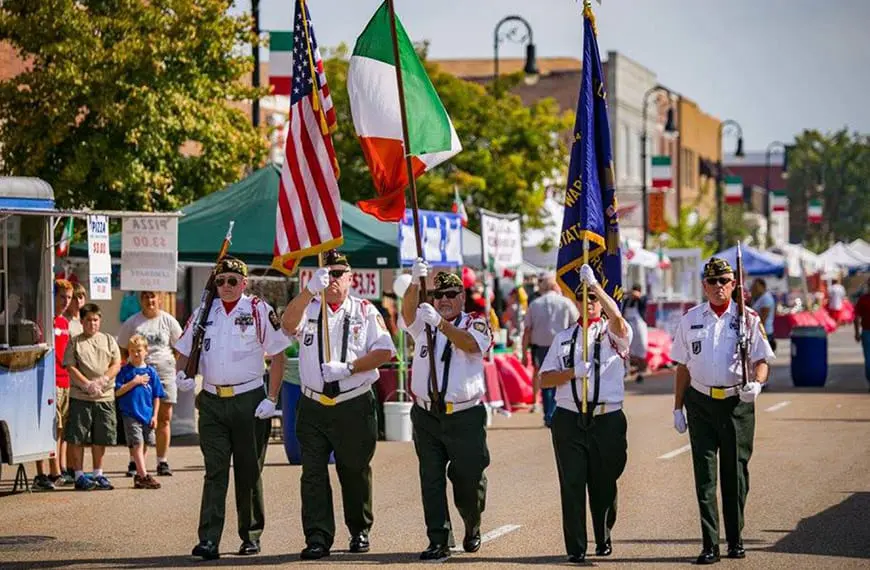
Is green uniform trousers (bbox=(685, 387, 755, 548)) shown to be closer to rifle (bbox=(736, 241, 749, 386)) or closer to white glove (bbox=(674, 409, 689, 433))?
white glove (bbox=(674, 409, 689, 433))

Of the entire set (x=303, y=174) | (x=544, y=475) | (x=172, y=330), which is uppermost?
(x=303, y=174)

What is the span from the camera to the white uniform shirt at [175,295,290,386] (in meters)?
11.5

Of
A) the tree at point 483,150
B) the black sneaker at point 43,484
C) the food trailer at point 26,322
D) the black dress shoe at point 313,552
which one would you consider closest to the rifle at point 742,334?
the black dress shoe at point 313,552

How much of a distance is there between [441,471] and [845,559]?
2651 mm

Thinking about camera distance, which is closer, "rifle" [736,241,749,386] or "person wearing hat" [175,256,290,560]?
"rifle" [736,241,749,386]

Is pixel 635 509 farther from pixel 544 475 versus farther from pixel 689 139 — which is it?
pixel 689 139

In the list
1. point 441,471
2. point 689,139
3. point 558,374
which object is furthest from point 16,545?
point 689,139

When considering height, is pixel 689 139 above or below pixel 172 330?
above

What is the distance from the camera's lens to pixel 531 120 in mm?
41719

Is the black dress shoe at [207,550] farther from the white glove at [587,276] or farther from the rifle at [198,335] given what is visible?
the white glove at [587,276]

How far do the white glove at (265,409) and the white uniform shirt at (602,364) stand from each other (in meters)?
1.82

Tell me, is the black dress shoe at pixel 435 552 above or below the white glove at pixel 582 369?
below

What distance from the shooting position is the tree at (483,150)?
41031 millimetres

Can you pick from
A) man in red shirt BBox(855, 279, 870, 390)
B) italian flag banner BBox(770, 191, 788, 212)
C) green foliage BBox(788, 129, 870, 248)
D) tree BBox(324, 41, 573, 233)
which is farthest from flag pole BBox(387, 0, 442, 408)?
green foliage BBox(788, 129, 870, 248)
